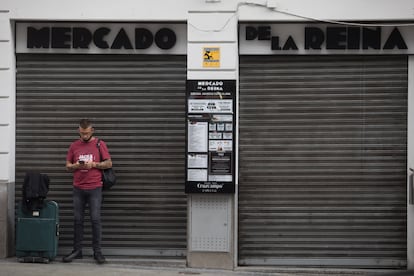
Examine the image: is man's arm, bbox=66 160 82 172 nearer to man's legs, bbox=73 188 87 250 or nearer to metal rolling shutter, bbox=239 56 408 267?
man's legs, bbox=73 188 87 250

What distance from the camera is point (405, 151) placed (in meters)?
9.62

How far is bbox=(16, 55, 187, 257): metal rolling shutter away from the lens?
9.80 metres

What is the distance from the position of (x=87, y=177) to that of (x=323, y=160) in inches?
135

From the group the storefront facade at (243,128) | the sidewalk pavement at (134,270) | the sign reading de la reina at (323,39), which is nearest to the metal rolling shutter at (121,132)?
the storefront facade at (243,128)

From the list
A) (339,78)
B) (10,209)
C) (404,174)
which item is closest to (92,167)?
(10,209)

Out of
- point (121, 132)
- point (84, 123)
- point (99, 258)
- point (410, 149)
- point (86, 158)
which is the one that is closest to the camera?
point (84, 123)

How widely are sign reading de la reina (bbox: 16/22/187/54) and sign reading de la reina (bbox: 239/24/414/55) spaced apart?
107 cm

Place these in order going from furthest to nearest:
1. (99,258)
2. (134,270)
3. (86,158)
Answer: (99,258) < (86,158) < (134,270)

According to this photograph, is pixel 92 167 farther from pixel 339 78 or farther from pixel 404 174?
pixel 404 174

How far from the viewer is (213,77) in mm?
9359

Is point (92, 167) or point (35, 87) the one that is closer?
point (92, 167)

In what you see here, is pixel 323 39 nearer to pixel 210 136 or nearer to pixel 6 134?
pixel 210 136

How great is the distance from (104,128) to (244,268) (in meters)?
2.93

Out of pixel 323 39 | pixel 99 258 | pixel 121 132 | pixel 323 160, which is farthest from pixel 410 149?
pixel 99 258
